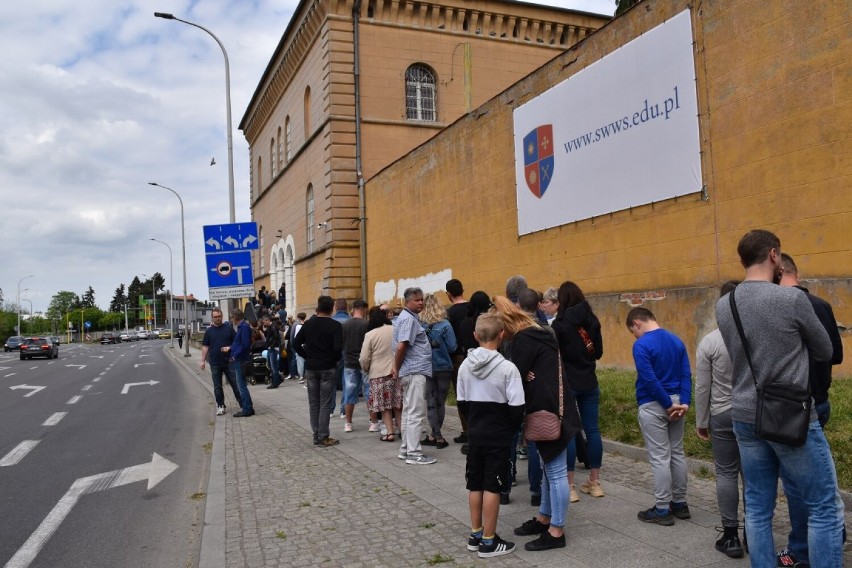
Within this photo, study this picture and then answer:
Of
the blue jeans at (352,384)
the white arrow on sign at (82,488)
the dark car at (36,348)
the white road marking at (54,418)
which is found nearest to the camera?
the white arrow on sign at (82,488)

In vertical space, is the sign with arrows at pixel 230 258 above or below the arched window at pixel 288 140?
below

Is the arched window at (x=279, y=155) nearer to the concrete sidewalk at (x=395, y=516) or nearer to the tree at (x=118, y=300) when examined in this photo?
the concrete sidewalk at (x=395, y=516)

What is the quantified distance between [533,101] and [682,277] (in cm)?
542

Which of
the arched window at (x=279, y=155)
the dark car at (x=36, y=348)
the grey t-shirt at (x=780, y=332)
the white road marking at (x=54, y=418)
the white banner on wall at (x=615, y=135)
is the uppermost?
the arched window at (x=279, y=155)

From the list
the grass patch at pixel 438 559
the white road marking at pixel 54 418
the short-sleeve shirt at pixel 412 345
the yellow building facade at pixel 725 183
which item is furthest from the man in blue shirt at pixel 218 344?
the grass patch at pixel 438 559

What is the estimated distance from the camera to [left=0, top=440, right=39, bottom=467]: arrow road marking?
880 cm

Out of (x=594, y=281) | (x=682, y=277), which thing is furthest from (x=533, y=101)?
(x=682, y=277)

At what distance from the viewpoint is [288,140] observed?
3356 cm

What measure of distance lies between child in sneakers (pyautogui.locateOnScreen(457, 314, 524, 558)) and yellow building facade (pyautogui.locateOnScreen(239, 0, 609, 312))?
1868cm

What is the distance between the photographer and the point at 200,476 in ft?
25.8

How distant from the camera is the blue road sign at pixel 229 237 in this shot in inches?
653

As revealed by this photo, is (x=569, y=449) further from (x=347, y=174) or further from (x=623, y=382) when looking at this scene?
(x=347, y=174)

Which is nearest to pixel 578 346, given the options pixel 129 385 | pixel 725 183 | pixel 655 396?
pixel 655 396

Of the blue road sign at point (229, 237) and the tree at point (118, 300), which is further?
the tree at point (118, 300)
